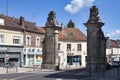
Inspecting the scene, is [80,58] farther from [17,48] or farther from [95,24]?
[95,24]

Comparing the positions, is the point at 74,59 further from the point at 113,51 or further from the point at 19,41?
the point at 113,51

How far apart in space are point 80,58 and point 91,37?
118 ft

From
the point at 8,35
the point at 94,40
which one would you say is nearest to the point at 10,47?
the point at 8,35

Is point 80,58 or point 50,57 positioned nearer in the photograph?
point 50,57

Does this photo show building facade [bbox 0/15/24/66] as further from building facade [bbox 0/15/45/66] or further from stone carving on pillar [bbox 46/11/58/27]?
stone carving on pillar [bbox 46/11/58/27]

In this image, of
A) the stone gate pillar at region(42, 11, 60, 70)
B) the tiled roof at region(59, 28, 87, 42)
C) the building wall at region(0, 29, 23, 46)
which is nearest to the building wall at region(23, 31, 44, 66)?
the building wall at region(0, 29, 23, 46)

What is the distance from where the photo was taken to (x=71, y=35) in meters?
73.3

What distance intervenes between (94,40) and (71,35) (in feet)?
124

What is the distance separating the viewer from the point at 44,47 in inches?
1641

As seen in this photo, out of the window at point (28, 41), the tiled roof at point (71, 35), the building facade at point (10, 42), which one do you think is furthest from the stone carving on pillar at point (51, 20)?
the tiled roof at point (71, 35)

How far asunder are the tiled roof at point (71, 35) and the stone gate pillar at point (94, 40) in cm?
3392

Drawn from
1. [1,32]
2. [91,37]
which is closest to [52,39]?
[91,37]

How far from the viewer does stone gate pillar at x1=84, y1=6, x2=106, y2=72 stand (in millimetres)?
35344

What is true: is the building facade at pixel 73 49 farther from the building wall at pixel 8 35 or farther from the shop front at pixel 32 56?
the building wall at pixel 8 35
